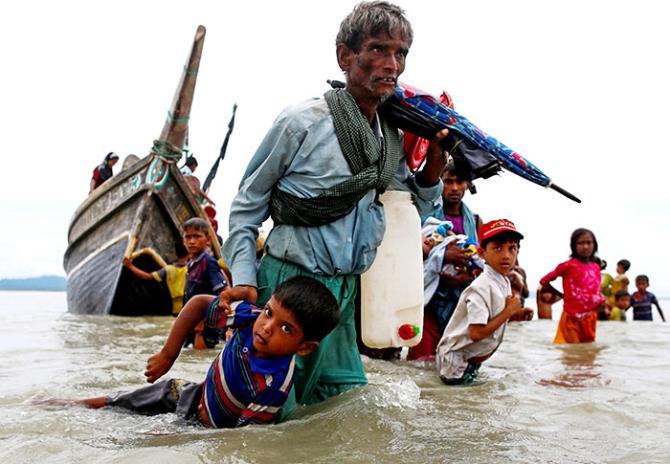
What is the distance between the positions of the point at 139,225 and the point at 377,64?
28.6ft

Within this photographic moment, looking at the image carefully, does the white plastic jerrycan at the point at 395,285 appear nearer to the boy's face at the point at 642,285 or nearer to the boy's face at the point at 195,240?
the boy's face at the point at 195,240

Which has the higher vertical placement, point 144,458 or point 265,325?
point 265,325

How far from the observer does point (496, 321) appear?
12.9 ft

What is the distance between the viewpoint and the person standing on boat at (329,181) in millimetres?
2527

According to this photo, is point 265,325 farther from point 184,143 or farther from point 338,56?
point 184,143

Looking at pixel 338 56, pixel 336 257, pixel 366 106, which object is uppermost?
pixel 338 56

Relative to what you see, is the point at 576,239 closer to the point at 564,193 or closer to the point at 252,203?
the point at 564,193

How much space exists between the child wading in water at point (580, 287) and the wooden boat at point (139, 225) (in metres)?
5.77

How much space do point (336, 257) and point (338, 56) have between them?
0.80 m

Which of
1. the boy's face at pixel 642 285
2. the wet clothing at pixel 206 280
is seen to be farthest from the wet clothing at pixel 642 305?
the wet clothing at pixel 206 280

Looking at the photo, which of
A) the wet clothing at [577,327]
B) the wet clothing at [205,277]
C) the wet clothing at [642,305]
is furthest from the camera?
the wet clothing at [642,305]

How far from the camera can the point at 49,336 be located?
7.04 metres

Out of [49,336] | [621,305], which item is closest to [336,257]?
[49,336]

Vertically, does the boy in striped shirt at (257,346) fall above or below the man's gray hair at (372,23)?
below
